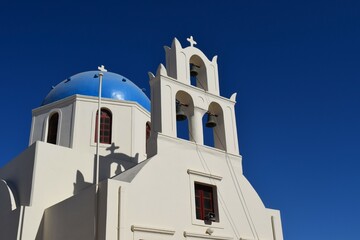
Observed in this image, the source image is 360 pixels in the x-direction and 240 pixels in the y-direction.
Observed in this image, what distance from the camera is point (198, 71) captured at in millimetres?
14312

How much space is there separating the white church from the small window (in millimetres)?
30

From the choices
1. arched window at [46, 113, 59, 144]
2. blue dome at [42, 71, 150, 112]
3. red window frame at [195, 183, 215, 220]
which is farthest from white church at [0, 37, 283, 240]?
blue dome at [42, 71, 150, 112]

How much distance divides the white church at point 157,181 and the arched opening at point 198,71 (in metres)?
0.04

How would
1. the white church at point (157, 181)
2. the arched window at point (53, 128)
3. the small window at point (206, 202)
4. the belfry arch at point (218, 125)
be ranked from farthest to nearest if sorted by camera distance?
1. the arched window at point (53, 128)
2. the belfry arch at point (218, 125)
3. the small window at point (206, 202)
4. the white church at point (157, 181)

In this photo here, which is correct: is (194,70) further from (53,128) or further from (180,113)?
(53,128)

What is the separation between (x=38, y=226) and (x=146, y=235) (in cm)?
374

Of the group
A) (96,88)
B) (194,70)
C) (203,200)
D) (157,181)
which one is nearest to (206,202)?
(203,200)

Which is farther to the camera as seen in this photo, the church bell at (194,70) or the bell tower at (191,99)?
the church bell at (194,70)

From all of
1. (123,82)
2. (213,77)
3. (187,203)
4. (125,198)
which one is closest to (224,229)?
(187,203)

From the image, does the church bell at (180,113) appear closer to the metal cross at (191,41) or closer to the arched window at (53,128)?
the metal cross at (191,41)

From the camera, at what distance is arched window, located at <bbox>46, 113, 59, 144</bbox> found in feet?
55.5

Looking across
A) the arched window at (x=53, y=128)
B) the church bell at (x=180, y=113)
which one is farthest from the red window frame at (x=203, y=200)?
the arched window at (x=53, y=128)

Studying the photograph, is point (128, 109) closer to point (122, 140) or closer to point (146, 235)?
point (122, 140)

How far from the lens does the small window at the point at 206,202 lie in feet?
38.1
